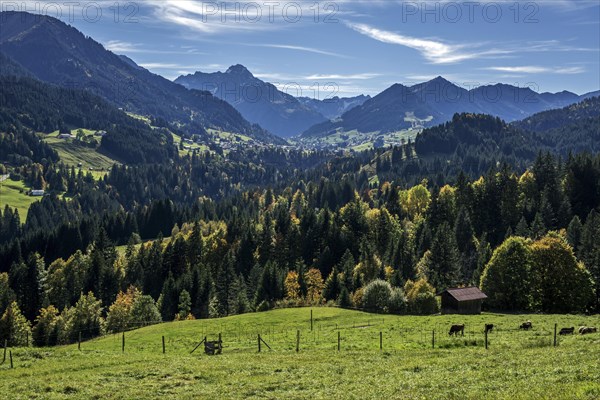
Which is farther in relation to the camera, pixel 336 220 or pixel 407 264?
pixel 336 220

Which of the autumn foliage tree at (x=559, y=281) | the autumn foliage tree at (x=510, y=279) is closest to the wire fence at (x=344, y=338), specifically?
the autumn foliage tree at (x=510, y=279)

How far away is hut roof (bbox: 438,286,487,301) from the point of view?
8602cm

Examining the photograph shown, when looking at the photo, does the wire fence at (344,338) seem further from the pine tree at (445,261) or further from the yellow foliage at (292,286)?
the pine tree at (445,261)

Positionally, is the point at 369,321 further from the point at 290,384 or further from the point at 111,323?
the point at 111,323

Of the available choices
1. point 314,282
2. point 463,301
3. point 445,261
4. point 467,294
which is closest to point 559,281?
point 467,294

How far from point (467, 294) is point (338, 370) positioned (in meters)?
57.8

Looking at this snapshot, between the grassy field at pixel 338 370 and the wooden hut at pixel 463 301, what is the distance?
25.5 m

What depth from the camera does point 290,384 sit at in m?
32.5

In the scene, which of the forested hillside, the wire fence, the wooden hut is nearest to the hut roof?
the wooden hut

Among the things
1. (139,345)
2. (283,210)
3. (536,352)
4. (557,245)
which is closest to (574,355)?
(536,352)

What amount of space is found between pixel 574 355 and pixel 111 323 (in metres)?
112

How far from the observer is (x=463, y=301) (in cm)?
8525

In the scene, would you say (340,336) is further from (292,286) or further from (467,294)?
(292,286)

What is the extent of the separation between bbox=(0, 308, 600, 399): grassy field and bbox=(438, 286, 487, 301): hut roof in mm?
26139
